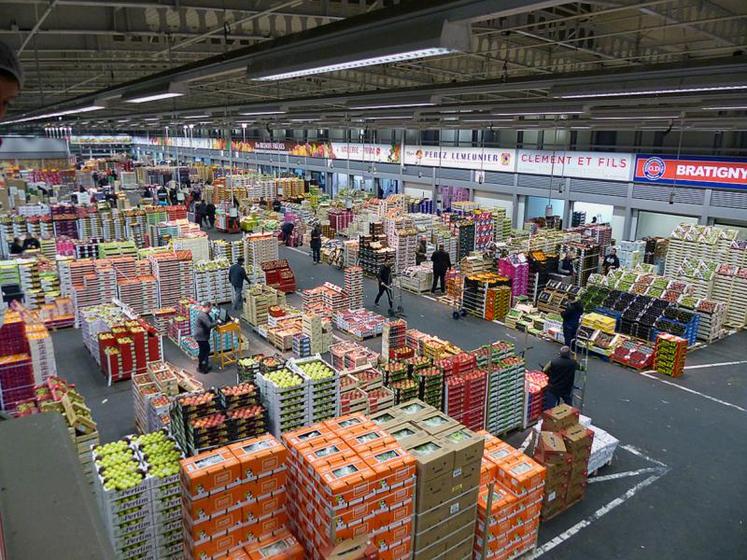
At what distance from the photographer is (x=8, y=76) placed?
1.00m

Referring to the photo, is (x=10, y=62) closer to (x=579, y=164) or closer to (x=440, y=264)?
(x=440, y=264)

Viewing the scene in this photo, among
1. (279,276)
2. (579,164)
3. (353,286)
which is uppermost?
(579,164)

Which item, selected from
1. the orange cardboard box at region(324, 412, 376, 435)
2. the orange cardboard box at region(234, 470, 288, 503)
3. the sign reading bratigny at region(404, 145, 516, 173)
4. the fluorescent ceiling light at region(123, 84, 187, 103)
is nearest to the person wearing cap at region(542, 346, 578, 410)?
the orange cardboard box at region(324, 412, 376, 435)

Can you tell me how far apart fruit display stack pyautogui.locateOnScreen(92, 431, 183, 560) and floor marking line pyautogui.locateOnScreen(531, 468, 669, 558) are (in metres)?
4.32

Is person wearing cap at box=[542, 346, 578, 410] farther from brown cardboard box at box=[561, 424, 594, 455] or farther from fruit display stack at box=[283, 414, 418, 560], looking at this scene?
fruit display stack at box=[283, 414, 418, 560]

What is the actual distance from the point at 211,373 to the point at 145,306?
15.6 feet

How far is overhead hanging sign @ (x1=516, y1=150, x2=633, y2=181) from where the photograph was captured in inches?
924

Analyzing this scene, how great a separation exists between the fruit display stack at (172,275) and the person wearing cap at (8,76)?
48.4ft

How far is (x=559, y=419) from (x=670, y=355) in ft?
18.8

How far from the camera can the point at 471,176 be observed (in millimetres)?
29938

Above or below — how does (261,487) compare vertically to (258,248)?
above

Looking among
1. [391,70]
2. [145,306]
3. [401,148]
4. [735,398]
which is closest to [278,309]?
[145,306]

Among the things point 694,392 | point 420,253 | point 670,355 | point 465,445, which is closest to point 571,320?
point 670,355

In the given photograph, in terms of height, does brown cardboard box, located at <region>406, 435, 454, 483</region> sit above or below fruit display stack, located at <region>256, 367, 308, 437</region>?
above
